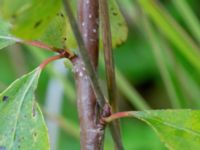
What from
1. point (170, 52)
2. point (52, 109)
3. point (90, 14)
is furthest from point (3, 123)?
point (52, 109)

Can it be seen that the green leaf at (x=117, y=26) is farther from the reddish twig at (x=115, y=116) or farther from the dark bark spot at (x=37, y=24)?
the dark bark spot at (x=37, y=24)

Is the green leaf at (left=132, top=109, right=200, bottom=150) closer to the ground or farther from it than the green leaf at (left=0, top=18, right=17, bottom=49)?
closer to the ground

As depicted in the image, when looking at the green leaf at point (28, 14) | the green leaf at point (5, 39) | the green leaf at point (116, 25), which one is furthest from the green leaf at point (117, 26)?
the green leaf at point (28, 14)

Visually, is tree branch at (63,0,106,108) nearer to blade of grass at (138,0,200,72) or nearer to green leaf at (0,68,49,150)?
green leaf at (0,68,49,150)

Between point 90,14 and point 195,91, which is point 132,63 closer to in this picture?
point 195,91

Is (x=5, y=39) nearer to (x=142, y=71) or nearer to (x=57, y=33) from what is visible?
(x=57, y=33)

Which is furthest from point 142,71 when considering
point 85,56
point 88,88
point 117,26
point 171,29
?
point 85,56

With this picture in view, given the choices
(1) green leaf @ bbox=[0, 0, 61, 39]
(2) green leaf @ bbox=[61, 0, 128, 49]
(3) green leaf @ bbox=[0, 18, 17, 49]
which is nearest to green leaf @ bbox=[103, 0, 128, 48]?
(2) green leaf @ bbox=[61, 0, 128, 49]
